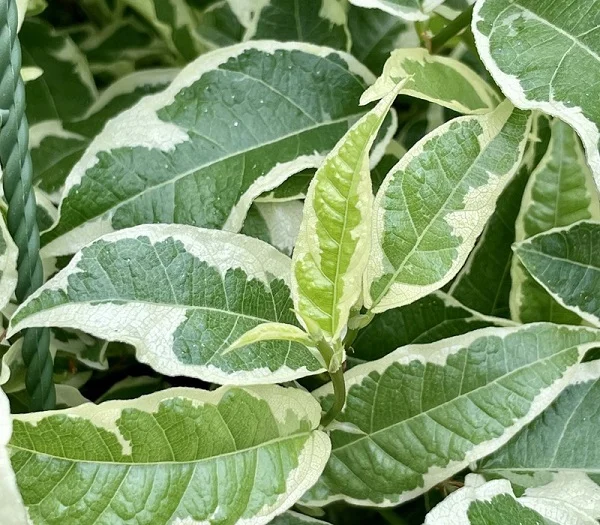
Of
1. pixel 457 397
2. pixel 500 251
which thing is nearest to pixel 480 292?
pixel 500 251

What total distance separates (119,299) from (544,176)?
345mm

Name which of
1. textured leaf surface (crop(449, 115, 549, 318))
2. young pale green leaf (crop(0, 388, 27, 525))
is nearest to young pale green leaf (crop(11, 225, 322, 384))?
young pale green leaf (crop(0, 388, 27, 525))

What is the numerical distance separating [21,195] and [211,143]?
15 cm

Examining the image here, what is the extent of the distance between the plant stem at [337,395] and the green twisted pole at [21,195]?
19cm

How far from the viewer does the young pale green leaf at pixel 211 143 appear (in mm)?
541

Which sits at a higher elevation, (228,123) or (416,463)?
(228,123)

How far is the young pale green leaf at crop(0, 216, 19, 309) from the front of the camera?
467mm

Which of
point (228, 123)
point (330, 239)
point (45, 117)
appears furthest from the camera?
point (45, 117)

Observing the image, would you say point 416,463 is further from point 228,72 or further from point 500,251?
point 228,72

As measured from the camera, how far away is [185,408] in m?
0.46

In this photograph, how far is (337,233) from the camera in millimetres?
434

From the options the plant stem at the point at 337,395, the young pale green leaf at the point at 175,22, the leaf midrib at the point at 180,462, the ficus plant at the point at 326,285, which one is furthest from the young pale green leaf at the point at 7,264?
the young pale green leaf at the point at 175,22

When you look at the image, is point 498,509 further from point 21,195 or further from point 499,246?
point 21,195

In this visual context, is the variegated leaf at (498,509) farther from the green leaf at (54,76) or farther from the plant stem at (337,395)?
the green leaf at (54,76)
